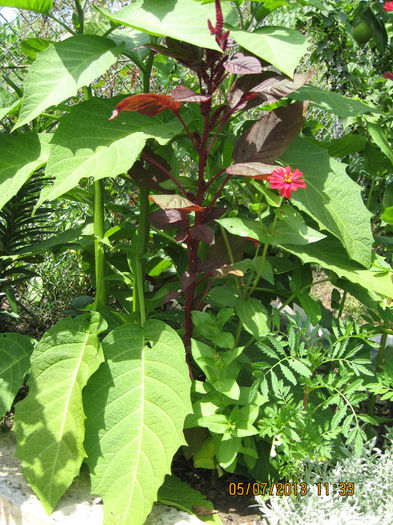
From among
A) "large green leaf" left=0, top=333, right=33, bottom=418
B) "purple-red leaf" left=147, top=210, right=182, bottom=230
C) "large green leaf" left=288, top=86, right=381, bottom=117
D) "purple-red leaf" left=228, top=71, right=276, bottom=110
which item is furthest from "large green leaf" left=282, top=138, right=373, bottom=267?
"large green leaf" left=0, top=333, right=33, bottom=418

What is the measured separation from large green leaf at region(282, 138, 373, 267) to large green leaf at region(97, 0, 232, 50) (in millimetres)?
492

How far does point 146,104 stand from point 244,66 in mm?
288

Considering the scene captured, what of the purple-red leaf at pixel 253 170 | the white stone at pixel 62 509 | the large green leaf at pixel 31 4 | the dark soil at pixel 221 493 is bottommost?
the dark soil at pixel 221 493

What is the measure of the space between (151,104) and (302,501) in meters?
1.24

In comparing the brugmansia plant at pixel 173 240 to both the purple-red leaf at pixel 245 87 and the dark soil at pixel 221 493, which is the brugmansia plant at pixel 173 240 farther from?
the dark soil at pixel 221 493

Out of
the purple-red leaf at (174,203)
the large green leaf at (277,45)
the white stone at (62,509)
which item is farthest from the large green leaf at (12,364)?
the large green leaf at (277,45)

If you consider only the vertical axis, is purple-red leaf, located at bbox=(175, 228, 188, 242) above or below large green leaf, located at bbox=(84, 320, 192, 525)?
above

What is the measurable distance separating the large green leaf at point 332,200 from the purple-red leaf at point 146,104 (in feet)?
1.45

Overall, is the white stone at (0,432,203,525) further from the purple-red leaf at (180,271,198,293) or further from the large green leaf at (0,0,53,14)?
the large green leaf at (0,0,53,14)

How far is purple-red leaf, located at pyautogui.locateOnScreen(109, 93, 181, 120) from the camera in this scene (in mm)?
1518

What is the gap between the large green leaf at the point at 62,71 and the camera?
59.4 inches
